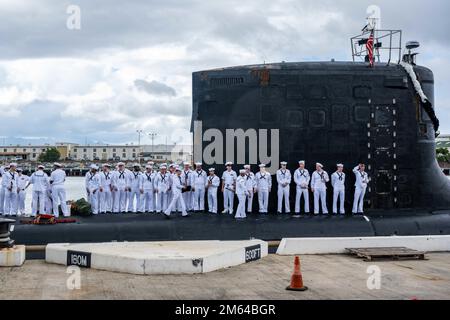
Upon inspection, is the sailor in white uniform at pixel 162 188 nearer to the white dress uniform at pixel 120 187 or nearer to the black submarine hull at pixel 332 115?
the white dress uniform at pixel 120 187

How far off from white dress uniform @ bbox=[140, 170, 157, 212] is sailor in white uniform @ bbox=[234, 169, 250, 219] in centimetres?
301

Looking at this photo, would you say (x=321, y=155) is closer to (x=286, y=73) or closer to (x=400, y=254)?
(x=286, y=73)

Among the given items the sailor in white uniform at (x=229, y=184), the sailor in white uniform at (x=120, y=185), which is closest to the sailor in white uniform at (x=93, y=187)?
the sailor in white uniform at (x=120, y=185)

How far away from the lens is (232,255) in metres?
12.7

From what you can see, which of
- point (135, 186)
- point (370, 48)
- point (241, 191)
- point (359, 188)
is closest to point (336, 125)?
point (359, 188)

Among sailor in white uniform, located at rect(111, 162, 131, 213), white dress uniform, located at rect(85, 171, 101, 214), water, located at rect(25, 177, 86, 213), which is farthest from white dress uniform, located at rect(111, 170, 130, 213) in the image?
water, located at rect(25, 177, 86, 213)

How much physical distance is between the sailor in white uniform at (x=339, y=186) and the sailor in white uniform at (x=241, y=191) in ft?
7.93

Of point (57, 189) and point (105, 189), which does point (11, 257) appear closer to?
point (57, 189)

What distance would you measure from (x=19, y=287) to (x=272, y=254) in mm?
6246

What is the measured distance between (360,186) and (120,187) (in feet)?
23.5

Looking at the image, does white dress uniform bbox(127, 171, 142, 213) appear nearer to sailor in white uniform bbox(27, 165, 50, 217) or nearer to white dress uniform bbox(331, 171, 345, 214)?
sailor in white uniform bbox(27, 165, 50, 217)

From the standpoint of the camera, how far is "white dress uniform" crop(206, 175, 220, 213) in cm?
1725
